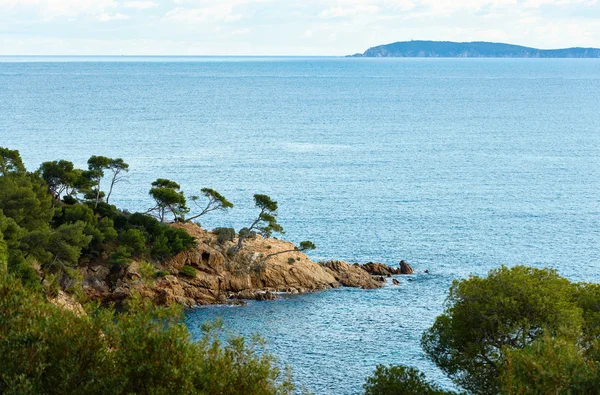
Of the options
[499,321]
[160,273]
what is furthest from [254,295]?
[499,321]

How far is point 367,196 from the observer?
98250mm

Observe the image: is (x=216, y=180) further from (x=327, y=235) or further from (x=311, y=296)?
(x=311, y=296)

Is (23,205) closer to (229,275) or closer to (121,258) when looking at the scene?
(121,258)

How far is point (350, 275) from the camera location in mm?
68875

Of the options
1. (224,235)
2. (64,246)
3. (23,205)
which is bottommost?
(224,235)

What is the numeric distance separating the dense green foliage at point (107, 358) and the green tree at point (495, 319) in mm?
15728

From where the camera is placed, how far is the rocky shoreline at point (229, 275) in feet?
201

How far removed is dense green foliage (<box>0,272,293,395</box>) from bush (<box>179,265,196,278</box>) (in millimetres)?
41245

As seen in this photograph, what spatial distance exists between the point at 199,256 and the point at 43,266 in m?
13.6

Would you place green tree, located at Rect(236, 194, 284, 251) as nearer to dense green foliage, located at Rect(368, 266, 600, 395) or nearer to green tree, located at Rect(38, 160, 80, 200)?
green tree, located at Rect(38, 160, 80, 200)

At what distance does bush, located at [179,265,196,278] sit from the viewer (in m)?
64.2

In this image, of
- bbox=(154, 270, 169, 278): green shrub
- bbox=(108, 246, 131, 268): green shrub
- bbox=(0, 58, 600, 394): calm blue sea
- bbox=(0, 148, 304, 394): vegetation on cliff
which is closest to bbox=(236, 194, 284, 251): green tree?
bbox=(0, 58, 600, 394): calm blue sea

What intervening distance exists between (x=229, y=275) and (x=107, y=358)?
44735 mm

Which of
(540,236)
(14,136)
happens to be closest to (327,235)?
(540,236)
